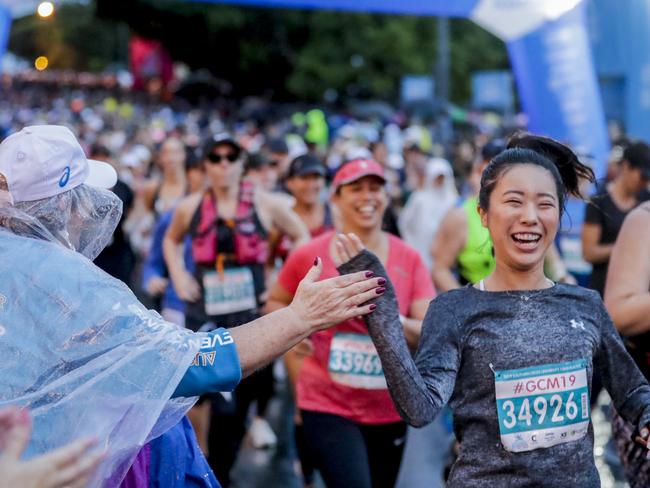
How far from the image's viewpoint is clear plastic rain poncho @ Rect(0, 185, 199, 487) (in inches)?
90.6

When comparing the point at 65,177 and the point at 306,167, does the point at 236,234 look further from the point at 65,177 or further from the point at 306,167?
the point at 65,177

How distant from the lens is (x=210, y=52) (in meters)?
44.8

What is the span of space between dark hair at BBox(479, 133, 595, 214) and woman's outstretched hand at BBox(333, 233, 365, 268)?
1.60 feet

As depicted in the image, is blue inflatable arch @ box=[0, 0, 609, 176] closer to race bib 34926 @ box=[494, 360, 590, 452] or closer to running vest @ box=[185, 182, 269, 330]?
running vest @ box=[185, 182, 269, 330]

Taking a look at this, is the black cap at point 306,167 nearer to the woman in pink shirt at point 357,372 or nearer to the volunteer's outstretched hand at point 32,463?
the woman in pink shirt at point 357,372

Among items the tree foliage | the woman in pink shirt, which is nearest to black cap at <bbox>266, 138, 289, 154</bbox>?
the woman in pink shirt

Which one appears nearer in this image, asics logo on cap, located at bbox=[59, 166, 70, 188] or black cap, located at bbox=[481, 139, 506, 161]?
asics logo on cap, located at bbox=[59, 166, 70, 188]

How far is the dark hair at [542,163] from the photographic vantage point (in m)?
3.04

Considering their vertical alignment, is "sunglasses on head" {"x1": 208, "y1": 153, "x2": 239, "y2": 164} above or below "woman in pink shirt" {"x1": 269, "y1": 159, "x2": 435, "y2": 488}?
above

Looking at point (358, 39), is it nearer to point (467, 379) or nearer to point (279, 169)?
point (279, 169)

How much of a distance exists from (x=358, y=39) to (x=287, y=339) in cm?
3928

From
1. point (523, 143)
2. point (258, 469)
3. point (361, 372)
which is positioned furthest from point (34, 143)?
point (258, 469)

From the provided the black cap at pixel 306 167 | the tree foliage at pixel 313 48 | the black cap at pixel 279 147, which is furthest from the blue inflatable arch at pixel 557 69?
the tree foliage at pixel 313 48

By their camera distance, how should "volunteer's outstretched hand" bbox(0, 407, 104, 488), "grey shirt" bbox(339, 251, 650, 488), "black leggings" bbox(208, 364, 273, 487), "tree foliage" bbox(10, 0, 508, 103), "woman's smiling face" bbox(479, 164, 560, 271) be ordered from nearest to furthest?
"volunteer's outstretched hand" bbox(0, 407, 104, 488), "grey shirt" bbox(339, 251, 650, 488), "woman's smiling face" bbox(479, 164, 560, 271), "black leggings" bbox(208, 364, 273, 487), "tree foliage" bbox(10, 0, 508, 103)
